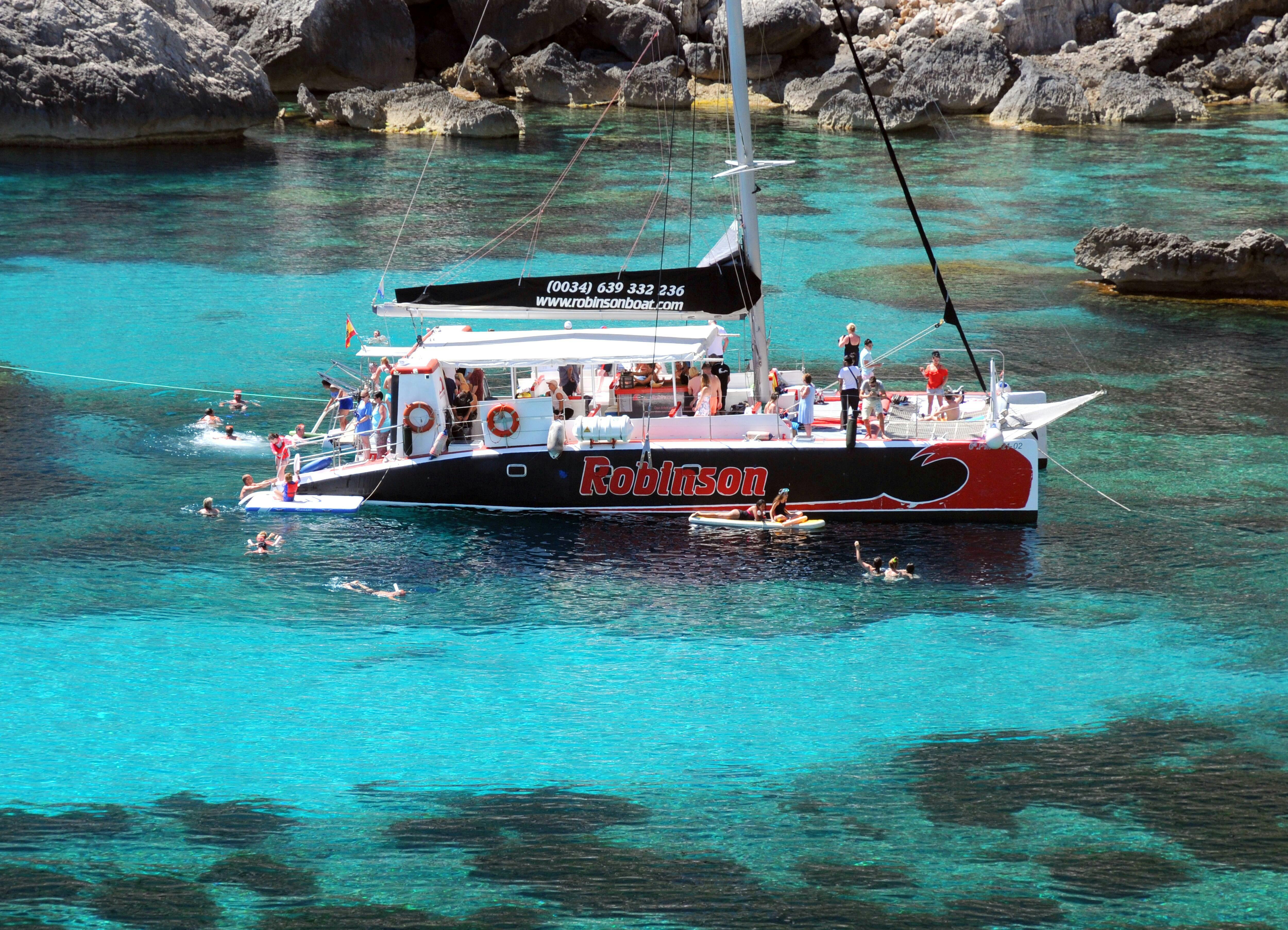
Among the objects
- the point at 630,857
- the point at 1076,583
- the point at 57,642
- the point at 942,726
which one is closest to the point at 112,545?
the point at 57,642

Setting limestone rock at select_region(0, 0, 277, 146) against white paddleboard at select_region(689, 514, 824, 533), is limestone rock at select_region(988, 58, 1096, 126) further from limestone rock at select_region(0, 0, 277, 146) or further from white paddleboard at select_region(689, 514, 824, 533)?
white paddleboard at select_region(689, 514, 824, 533)

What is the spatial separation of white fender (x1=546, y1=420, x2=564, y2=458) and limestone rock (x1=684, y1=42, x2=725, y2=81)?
6364cm

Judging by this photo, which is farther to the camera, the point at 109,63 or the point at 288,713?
the point at 109,63

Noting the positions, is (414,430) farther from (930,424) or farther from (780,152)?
(780,152)

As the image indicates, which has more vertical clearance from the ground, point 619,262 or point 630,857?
point 619,262

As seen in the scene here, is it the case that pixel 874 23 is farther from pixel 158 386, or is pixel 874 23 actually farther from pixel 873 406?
pixel 873 406

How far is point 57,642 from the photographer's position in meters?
23.4

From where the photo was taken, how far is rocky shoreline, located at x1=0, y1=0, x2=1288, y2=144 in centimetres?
6969

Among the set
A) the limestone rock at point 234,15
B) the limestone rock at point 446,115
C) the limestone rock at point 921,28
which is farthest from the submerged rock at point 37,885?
the limestone rock at point 921,28

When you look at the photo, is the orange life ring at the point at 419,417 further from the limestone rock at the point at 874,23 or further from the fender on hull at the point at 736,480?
the limestone rock at the point at 874,23

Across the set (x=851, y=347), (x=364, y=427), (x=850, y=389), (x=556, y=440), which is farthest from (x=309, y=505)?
(x=851, y=347)

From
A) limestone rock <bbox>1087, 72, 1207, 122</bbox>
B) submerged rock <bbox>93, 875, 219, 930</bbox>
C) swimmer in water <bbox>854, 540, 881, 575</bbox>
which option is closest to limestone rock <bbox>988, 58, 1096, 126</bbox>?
limestone rock <bbox>1087, 72, 1207, 122</bbox>

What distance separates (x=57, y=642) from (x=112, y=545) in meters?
3.86

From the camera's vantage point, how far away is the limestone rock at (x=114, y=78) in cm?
6731
